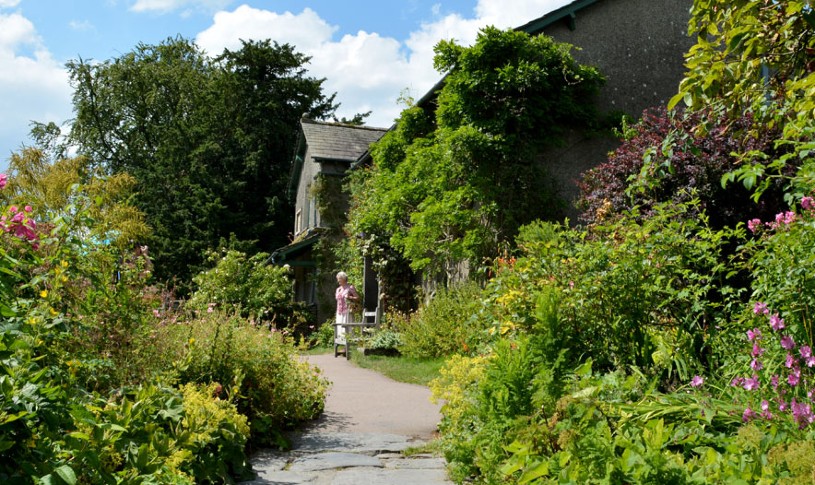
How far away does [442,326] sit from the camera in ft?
42.2

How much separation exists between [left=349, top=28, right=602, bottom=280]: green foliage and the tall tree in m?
17.4

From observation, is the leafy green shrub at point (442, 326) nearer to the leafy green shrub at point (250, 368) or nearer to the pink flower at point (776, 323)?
the leafy green shrub at point (250, 368)

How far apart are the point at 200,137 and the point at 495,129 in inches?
950

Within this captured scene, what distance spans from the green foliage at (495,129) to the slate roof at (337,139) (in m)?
11.0

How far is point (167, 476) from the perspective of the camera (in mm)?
3191

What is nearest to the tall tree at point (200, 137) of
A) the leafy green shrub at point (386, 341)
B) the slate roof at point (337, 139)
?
the slate roof at point (337, 139)

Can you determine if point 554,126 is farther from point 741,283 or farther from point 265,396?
point 265,396

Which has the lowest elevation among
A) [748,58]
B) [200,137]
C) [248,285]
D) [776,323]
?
[776,323]

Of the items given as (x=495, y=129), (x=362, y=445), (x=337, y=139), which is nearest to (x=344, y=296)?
(x=495, y=129)

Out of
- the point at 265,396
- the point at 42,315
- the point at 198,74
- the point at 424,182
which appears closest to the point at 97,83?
the point at 198,74

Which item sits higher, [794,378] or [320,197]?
[320,197]

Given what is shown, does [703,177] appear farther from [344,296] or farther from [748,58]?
[344,296]

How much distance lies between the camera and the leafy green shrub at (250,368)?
6.03 m

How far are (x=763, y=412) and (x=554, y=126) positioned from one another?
11.0 meters
